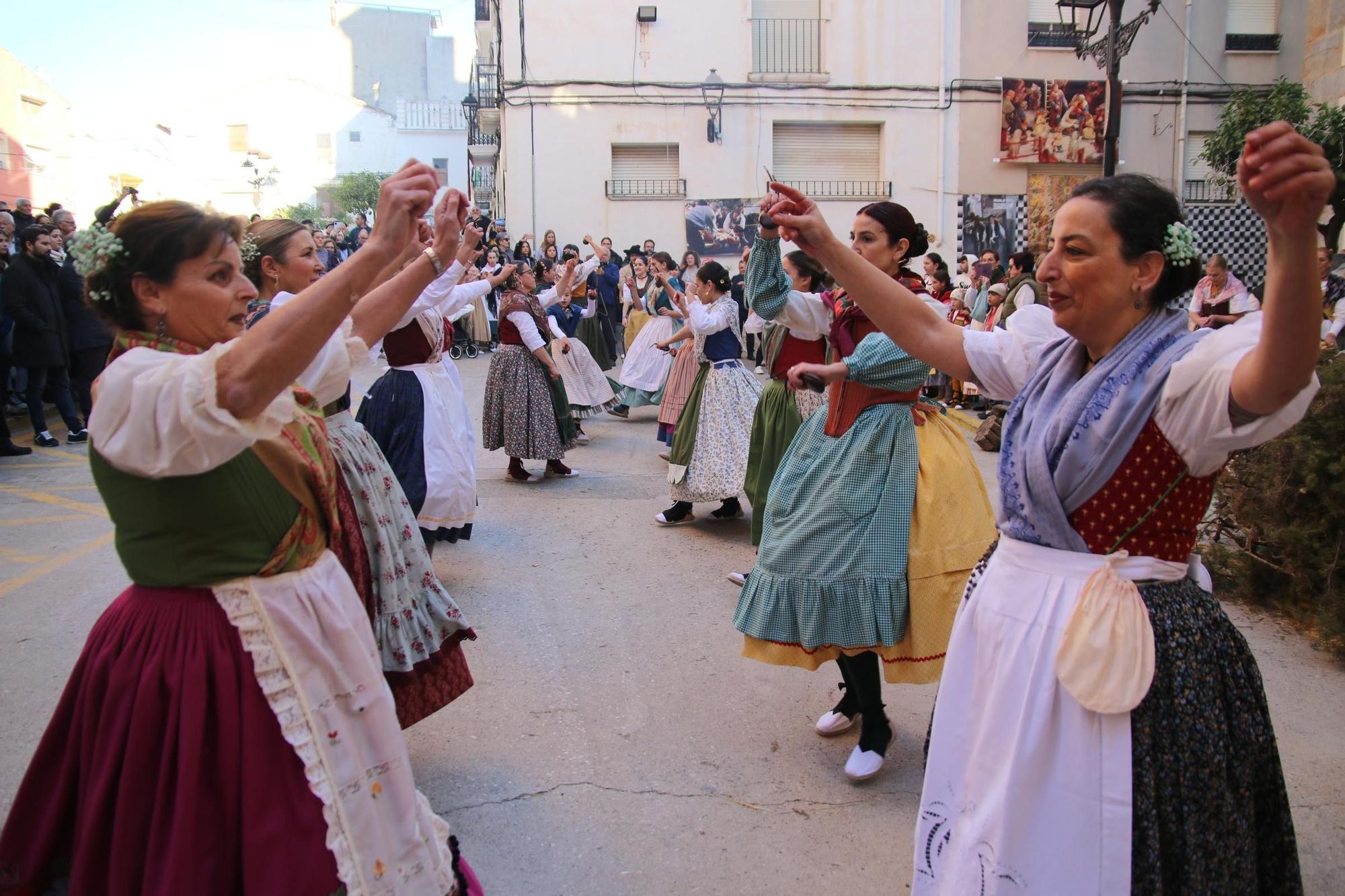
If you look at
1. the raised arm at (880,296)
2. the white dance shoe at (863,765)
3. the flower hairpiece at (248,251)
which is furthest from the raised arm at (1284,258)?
the flower hairpiece at (248,251)

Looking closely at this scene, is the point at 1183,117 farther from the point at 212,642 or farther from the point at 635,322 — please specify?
the point at 212,642

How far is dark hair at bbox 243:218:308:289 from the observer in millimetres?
3191

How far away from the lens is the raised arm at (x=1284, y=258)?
1458mm

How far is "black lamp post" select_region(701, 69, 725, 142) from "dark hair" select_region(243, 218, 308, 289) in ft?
56.1

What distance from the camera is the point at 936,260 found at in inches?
448

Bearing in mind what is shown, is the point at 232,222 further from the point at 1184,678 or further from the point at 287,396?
the point at 1184,678

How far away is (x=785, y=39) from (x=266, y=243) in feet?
59.9

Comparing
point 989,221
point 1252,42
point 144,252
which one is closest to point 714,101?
point 989,221

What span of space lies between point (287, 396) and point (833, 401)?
204 centimetres

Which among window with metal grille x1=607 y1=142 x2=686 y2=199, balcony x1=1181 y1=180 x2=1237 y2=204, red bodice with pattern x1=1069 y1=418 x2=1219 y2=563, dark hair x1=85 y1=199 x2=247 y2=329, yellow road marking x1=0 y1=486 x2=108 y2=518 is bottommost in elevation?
yellow road marking x1=0 y1=486 x2=108 y2=518

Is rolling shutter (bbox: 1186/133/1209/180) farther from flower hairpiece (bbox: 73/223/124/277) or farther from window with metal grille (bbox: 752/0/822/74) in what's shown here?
flower hairpiece (bbox: 73/223/124/277)

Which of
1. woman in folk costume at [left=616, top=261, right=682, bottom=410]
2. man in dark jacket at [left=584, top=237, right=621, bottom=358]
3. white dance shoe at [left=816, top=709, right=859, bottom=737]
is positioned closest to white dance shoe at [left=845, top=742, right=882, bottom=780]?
white dance shoe at [left=816, top=709, right=859, bottom=737]

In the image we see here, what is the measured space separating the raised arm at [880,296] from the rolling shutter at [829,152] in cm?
1825

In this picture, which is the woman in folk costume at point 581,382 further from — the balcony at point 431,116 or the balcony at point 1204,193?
the balcony at point 431,116
